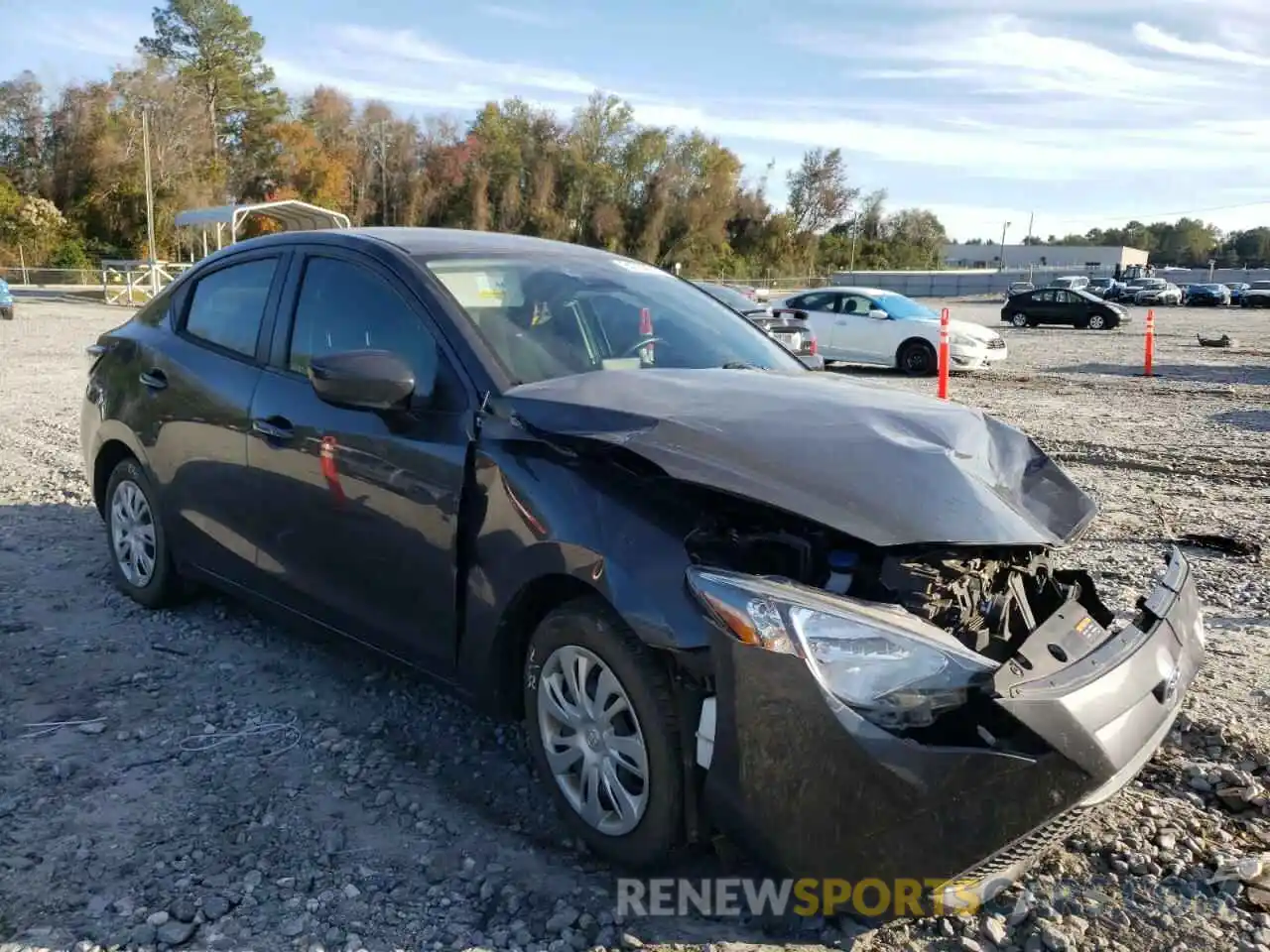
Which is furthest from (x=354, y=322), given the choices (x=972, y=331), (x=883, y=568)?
(x=972, y=331)

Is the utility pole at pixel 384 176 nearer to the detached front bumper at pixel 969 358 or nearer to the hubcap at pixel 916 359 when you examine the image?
the hubcap at pixel 916 359

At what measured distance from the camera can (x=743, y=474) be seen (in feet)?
8.75

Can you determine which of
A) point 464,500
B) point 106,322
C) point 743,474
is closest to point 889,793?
point 743,474

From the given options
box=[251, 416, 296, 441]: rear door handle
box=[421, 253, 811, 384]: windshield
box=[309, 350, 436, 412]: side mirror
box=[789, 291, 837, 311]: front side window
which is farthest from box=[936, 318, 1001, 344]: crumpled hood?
box=[309, 350, 436, 412]: side mirror

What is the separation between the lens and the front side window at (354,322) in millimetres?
3447

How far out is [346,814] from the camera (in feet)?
10.6

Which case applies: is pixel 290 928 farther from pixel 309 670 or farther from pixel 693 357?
pixel 693 357

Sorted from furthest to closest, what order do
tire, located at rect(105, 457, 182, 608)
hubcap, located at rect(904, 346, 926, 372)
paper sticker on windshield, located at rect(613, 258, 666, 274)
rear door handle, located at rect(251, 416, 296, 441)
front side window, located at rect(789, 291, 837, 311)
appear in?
front side window, located at rect(789, 291, 837, 311) → hubcap, located at rect(904, 346, 926, 372) → tire, located at rect(105, 457, 182, 608) → paper sticker on windshield, located at rect(613, 258, 666, 274) → rear door handle, located at rect(251, 416, 296, 441)

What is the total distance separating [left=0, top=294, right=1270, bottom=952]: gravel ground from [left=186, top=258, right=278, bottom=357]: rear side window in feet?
4.35

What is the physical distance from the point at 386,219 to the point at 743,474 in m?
75.0

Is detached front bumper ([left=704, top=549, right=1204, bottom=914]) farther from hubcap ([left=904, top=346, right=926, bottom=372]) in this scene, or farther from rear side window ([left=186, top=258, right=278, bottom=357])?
hubcap ([left=904, top=346, right=926, bottom=372])

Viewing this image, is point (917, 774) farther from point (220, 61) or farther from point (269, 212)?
point (220, 61)

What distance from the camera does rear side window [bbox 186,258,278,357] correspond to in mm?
4270

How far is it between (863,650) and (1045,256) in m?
126
